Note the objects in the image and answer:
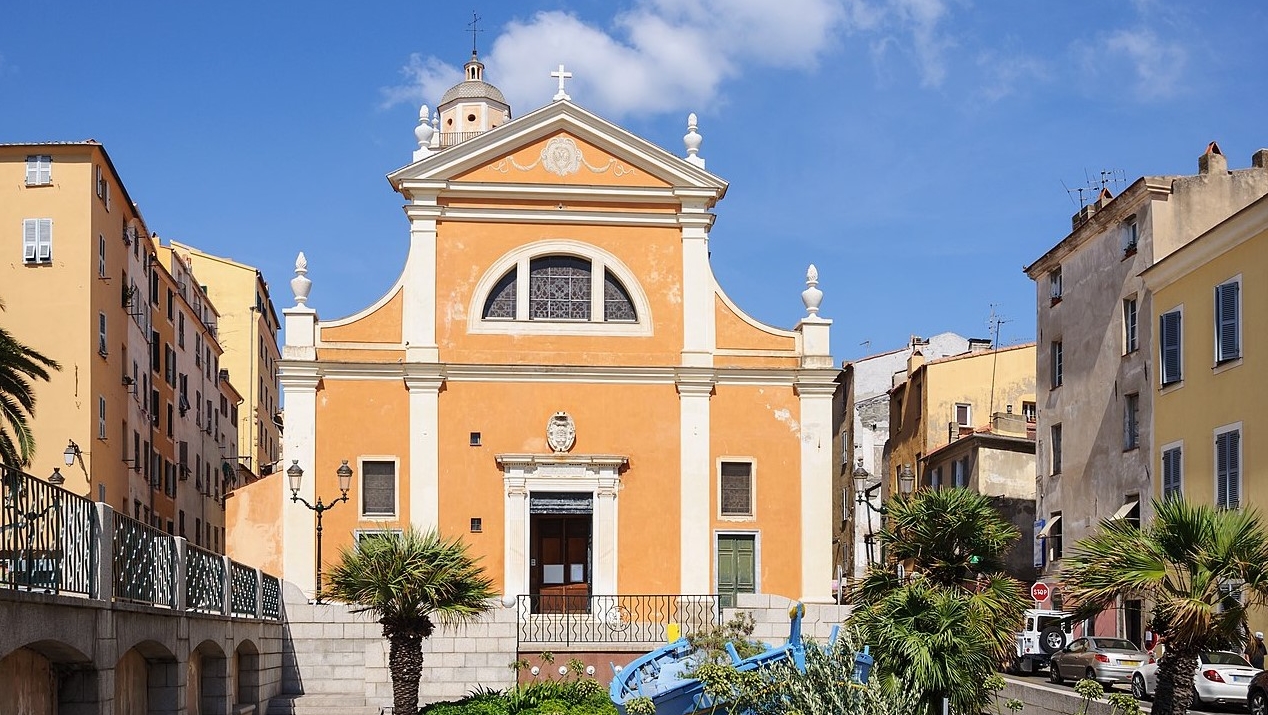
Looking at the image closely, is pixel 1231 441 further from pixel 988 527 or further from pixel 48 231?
pixel 48 231

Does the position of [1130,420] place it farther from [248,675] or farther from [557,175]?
[248,675]

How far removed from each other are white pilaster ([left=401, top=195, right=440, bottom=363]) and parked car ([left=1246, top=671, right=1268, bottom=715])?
61.4 ft

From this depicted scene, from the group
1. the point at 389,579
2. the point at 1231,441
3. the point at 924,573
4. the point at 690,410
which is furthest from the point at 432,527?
the point at 1231,441

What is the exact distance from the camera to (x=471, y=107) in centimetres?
6881

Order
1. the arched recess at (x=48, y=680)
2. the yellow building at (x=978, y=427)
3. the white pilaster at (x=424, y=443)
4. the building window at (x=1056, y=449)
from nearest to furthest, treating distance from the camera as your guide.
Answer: the arched recess at (x=48, y=680)
the white pilaster at (x=424, y=443)
the building window at (x=1056, y=449)
the yellow building at (x=978, y=427)

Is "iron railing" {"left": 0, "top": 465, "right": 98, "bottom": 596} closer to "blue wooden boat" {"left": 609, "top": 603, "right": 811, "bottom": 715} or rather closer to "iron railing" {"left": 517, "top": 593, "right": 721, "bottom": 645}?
"blue wooden boat" {"left": 609, "top": 603, "right": 811, "bottom": 715}

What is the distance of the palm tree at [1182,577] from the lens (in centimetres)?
1744

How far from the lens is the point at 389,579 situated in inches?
934

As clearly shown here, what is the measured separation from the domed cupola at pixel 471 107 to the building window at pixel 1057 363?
3137 centimetres

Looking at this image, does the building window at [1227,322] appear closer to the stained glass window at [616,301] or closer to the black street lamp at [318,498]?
the stained glass window at [616,301]

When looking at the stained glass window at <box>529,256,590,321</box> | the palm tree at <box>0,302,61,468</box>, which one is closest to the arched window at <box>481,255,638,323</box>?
the stained glass window at <box>529,256,590,321</box>

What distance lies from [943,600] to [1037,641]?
59.3 feet

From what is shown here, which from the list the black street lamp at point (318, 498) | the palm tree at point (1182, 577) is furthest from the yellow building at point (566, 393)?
the palm tree at point (1182, 577)

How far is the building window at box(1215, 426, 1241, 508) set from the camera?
3119cm
